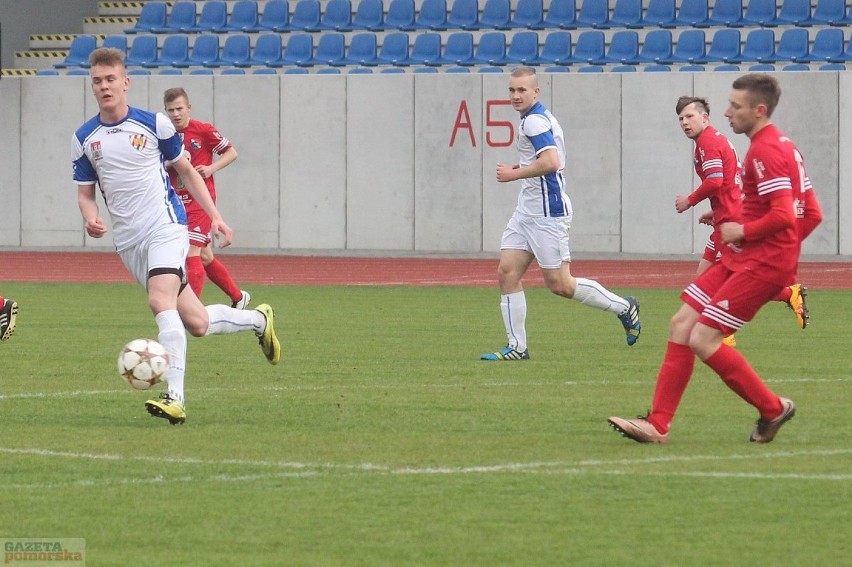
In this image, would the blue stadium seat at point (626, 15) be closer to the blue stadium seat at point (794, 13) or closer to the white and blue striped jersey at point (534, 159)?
the blue stadium seat at point (794, 13)

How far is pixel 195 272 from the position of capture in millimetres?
13469

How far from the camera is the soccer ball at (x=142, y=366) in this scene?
8.48 m

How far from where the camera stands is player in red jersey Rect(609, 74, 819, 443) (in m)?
7.59

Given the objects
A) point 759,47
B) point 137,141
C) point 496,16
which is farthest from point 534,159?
point 496,16

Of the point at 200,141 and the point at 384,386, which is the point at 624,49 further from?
the point at 384,386

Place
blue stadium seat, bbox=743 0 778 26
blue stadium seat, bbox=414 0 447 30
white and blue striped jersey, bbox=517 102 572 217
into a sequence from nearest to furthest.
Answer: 1. white and blue striped jersey, bbox=517 102 572 217
2. blue stadium seat, bbox=743 0 778 26
3. blue stadium seat, bbox=414 0 447 30

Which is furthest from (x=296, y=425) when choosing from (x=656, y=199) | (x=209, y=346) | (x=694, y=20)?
(x=694, y=20)

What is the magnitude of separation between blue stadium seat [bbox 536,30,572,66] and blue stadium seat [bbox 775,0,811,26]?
3916mm

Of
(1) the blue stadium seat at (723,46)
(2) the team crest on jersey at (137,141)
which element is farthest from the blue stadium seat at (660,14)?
(2) the team crest on jersey at (137,141)

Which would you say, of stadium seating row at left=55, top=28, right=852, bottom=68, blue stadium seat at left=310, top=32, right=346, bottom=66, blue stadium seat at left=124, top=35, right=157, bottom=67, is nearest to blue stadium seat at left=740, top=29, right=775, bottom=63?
stadium seating row at left=55, top=28, right=852, bottom=68

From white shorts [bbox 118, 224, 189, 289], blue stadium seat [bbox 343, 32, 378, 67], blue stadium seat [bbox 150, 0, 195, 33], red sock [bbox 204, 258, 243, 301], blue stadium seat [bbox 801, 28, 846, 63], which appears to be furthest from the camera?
blue stadium seat [bbox 150, 0, 195, 33]

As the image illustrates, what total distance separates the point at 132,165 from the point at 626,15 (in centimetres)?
2162

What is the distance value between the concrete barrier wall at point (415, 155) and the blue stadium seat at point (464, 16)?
8.86ft

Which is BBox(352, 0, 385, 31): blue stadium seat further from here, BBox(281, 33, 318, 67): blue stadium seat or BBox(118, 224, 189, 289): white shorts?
BBox(118, 224, 189, 289): white shorts
